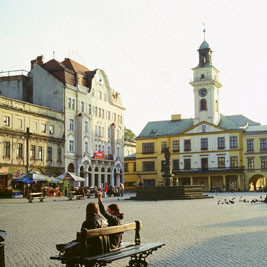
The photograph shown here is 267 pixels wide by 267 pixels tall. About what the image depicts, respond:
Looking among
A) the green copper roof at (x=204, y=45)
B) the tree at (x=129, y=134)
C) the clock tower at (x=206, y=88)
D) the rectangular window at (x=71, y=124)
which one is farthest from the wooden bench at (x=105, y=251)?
the tree at (x=129, y=134)

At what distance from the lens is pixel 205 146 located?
257ft

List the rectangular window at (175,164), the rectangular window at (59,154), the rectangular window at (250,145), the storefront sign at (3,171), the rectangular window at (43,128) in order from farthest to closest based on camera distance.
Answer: the rectangular window at (175,164) → the rectangular window at (250,145) → the rectangular window at (59,154) → the rectangular window at (43,128) → the storefront sign at (3,171)

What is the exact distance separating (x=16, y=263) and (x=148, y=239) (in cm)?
423

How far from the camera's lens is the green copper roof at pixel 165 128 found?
82.4 metres

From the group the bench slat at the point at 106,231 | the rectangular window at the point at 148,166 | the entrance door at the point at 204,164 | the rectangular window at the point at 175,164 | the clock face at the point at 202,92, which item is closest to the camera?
the bench slat at the point at 106,231

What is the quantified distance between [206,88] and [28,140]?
121 ft

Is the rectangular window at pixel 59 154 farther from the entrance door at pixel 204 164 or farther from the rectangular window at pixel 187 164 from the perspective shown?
the entrance door at pixel 204 164

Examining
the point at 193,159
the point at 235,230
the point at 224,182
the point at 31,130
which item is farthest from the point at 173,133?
the point at 235,230

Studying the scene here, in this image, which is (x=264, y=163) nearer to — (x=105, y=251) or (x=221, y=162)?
(x=221, y=162)

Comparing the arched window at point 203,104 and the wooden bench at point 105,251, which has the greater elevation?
the arched window at point 203,104

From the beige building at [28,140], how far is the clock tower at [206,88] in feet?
93.2

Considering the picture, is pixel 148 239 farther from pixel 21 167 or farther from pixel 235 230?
pixel 21 167

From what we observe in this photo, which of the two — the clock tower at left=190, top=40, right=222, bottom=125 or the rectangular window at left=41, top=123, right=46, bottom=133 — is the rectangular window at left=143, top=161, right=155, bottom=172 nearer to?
the clock tower at left=190, top=40, right=222, bottom=125

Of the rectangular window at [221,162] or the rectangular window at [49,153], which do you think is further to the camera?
the rectangular window at [221,162]
